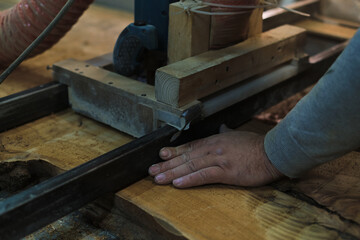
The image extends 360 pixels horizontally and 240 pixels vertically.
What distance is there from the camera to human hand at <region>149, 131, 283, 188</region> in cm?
124

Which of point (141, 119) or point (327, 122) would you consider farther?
point (141, 119)

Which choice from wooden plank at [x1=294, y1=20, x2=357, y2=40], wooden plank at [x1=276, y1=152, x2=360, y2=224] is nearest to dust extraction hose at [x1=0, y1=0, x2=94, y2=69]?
wooden plank at [x1=276, y1=152, x2=360, y2=224]

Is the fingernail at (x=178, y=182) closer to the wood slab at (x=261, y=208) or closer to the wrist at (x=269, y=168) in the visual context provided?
the wood slab at (x=261, y=208)

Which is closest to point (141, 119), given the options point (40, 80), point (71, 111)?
point (71, 111)

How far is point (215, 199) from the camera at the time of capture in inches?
47.3

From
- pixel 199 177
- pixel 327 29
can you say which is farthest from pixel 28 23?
pixel 327 29

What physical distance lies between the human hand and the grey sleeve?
49 millimetres

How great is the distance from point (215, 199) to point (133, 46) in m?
0.61

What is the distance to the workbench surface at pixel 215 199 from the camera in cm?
110

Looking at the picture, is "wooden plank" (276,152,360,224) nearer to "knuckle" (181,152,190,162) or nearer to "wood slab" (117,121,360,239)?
"wood slab" (117,121,360,239)

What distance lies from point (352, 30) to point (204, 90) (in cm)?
145

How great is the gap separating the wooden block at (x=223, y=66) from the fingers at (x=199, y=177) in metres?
0.21

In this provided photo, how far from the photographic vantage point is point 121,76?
1522mm

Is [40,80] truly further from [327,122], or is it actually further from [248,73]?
[327,122]
